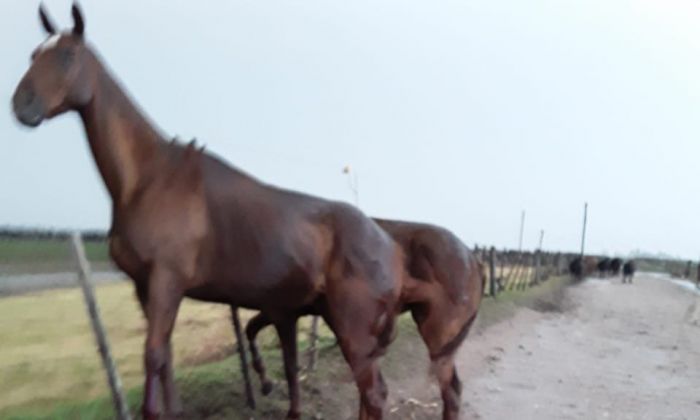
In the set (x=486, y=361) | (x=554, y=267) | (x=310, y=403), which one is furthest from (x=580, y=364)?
(x=554, y=267)

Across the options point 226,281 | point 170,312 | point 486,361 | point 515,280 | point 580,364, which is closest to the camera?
point 170,312

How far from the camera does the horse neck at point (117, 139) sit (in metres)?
4.90

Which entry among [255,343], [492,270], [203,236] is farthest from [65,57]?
[492,270]

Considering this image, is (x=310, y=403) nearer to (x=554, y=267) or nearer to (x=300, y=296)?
(x=300, y=296)

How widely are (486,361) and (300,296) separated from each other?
7990mm

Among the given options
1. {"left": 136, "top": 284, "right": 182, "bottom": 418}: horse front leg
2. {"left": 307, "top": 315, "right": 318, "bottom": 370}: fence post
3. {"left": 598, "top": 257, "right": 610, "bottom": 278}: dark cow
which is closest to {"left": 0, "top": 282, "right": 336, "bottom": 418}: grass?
{"left": 136, "top": 284, "right": 182, "bottom": 418}: horse front leg

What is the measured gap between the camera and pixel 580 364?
14.2m

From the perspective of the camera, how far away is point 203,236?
514 cm

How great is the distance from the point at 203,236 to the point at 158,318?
1.75 ft

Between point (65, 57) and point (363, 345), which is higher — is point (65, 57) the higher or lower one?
the higher one

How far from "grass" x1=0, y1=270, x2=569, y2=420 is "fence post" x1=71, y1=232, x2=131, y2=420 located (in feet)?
1.12

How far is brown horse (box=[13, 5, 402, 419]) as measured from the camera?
4797 mm

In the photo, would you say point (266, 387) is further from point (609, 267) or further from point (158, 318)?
point (609, 267)

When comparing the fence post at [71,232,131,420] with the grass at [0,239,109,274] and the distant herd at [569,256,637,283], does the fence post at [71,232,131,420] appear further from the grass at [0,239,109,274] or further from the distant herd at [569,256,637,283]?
the distant herd at [569,256,637,283]
